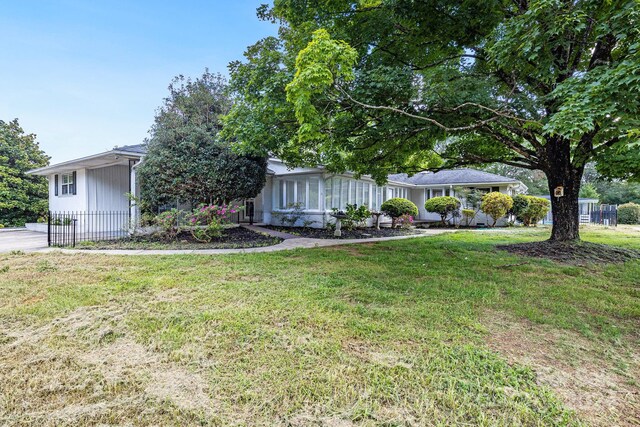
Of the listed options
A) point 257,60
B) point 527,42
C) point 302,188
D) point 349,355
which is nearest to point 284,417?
point 349,355

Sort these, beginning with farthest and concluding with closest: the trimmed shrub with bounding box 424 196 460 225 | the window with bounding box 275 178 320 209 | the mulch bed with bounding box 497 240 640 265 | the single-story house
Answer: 1. the trimmed shrub with bounding box 424 196 460 225
2. the window with bounding box 275 178 320 209
3. the single-story house
4. the mulch bed with bounding box 497 240 640 265

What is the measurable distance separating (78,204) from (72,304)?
12.4 metres

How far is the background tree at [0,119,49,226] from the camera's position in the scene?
1777 centimetres

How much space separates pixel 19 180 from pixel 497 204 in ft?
91.2

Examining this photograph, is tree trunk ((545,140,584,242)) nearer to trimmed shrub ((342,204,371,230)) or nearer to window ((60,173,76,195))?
trimmed shrub ((342,204,371,230))

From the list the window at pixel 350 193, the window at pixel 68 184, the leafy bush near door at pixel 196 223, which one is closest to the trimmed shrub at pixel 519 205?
the window at pixel 350 193

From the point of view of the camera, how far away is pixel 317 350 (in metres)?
2.85

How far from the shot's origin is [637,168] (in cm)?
667

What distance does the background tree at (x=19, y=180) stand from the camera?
17.8 m

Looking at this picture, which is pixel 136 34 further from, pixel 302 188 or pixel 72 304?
pixel 72 304

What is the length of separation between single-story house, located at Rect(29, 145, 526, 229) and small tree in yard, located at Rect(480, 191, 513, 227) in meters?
2.20

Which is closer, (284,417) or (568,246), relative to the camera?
(284,417)

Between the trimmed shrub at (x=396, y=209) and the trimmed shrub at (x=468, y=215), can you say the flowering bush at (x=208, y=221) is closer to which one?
the trimmed shrub at (x=396, y=209)

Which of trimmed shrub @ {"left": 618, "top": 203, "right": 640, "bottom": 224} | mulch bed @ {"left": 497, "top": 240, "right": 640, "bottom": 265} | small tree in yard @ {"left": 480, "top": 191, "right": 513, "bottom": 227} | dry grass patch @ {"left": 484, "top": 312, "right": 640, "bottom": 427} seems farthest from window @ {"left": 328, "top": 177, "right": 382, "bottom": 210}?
trimmed shrub @ {"left": 618, "top": 203, "right": 640, "bottom": 224}
